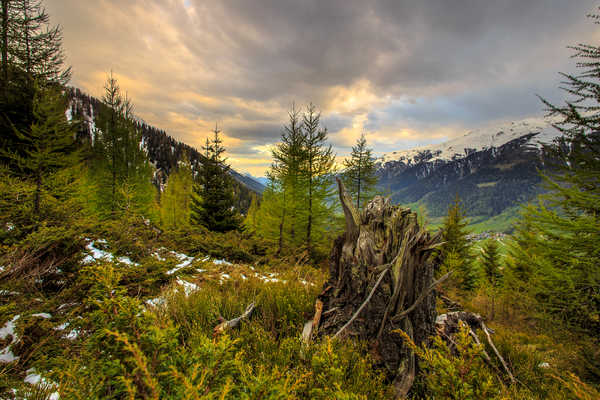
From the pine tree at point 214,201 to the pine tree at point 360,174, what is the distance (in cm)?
878


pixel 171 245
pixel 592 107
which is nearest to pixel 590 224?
pixel 592 107

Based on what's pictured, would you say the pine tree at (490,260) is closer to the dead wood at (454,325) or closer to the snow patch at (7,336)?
the dead wood at (454,325)

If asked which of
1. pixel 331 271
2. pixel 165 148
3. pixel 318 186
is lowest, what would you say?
pixel 331 271

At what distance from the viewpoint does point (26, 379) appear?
70.6 inches

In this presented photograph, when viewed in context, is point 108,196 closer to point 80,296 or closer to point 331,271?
point 80,296

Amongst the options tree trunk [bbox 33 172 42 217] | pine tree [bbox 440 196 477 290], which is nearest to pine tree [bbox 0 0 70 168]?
tree trunk [bbox 33 172 42 217]

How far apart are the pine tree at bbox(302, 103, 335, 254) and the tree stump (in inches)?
373

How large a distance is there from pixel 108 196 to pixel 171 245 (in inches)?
338

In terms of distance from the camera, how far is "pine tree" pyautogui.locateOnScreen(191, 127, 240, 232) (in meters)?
14.4

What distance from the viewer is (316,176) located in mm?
12445

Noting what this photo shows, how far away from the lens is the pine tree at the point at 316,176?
12.3m

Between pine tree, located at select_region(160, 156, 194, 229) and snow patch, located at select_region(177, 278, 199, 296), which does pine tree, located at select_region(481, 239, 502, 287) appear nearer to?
snow patch, located at select_region(177, 278, 199, 296)

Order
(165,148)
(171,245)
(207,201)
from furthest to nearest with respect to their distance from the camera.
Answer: (165,148) < (207,201) < (171,245)

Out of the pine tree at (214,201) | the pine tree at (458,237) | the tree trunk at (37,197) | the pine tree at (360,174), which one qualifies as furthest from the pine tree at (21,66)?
the pine tree at (458,237)
